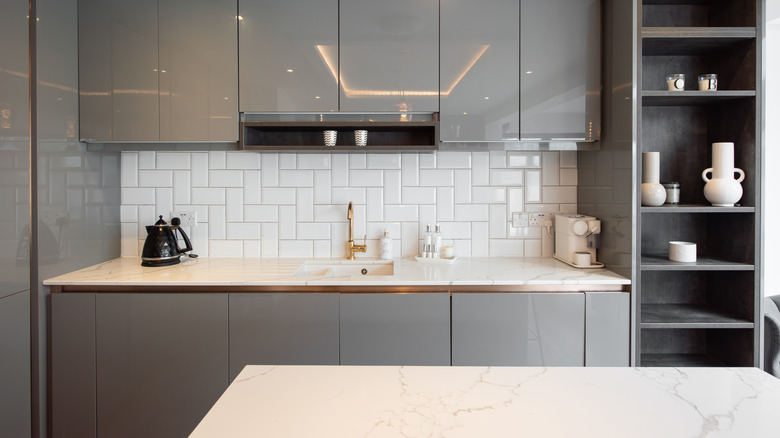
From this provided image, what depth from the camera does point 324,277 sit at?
2.04m

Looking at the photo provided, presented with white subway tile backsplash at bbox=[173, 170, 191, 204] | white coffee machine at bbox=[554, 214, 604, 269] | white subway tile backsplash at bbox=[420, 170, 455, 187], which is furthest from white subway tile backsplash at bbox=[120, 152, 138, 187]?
white coffee machine at bbox=[554, 214, 604, 269]

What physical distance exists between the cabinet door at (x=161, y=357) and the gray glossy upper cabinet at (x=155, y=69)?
2.91 feet

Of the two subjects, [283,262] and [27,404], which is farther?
[283,262]

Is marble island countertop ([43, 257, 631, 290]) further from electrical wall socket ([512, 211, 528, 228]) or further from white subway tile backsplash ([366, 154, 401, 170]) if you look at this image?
white subway tile backsplash ([366, 154, 401, 170])

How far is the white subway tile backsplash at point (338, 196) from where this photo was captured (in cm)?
253

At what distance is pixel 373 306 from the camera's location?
1901 mm

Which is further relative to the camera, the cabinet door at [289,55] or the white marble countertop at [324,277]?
the cabinet door at [289,55]

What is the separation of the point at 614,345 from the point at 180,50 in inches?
102

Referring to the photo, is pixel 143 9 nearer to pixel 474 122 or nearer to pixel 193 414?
Answer: pixel 474 122

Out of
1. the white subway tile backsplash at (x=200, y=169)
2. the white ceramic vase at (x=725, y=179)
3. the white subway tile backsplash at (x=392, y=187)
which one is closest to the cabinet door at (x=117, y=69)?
the white subway tile backsplash at (x=200, y=169)

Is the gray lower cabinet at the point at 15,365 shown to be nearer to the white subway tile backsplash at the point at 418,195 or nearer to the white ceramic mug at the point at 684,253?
the white subway tile backsplash at the point at 418,195

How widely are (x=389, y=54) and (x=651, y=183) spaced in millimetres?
1443

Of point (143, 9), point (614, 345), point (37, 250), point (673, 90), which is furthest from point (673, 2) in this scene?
point (37, 250)

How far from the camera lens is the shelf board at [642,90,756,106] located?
192 cm
